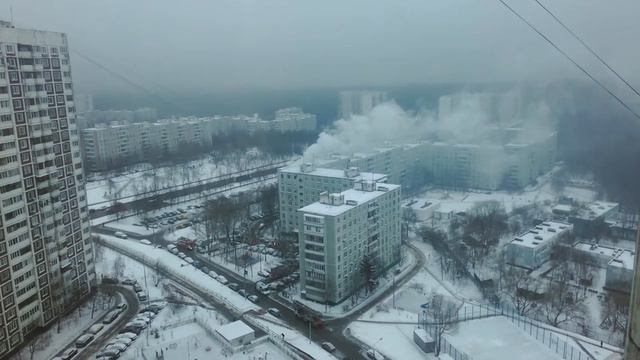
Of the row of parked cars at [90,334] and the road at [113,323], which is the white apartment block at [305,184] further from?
the row of parked cars at [90,334]

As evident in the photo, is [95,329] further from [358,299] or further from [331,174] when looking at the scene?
[331,174]

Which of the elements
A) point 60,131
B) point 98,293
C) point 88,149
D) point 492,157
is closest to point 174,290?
point 98,293

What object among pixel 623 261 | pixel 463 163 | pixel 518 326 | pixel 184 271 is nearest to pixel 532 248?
pixel 623 261

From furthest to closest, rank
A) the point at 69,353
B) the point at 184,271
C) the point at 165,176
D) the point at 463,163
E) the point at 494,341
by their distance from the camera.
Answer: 1. the point at 165,176
2. the point at 463,163
3. the point at 184,271
4. the point at 494,341
5. the point at 69,353

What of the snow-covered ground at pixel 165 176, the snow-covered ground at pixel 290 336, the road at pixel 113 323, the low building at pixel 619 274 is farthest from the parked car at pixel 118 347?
the snow-covered ground at pixel 165 176

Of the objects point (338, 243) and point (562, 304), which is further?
point (338, 243)

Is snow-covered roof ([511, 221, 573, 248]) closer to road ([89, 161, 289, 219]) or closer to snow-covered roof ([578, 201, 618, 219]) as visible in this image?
snow-covered roof ([578, 201, 618, 219])

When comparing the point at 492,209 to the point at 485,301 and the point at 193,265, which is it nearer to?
the point at 485,301
